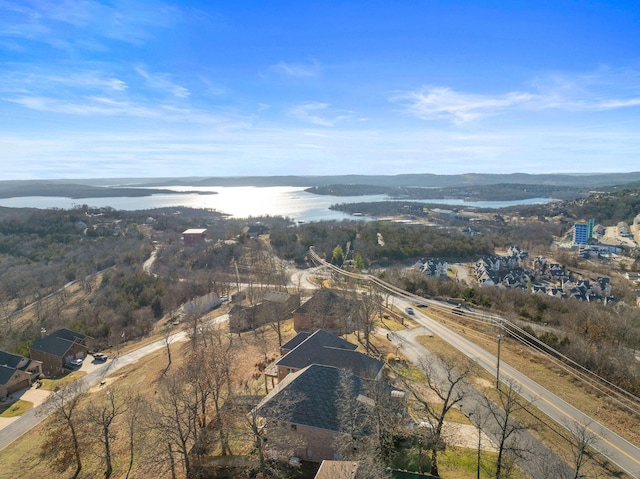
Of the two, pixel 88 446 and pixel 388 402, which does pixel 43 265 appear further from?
pixel 388 402

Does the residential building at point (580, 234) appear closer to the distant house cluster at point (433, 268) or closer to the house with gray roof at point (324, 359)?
the distant house cluster at point (433, 268)

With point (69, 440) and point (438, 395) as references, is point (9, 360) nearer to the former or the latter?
point (69, 440)

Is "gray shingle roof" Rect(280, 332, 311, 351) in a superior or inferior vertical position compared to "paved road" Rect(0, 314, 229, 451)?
superior

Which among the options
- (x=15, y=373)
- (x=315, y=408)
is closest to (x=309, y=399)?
(x=315, y=408)

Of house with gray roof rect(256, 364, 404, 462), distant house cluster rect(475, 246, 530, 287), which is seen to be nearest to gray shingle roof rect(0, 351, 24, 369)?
house with gray roof rect(256, 364, 404, 462)

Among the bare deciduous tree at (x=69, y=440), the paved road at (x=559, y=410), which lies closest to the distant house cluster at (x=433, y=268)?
the paved road at (x=559, y=410)

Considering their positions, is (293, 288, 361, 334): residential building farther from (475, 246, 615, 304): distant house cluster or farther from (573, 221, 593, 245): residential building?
(573, 221, 593, 245): residential building
